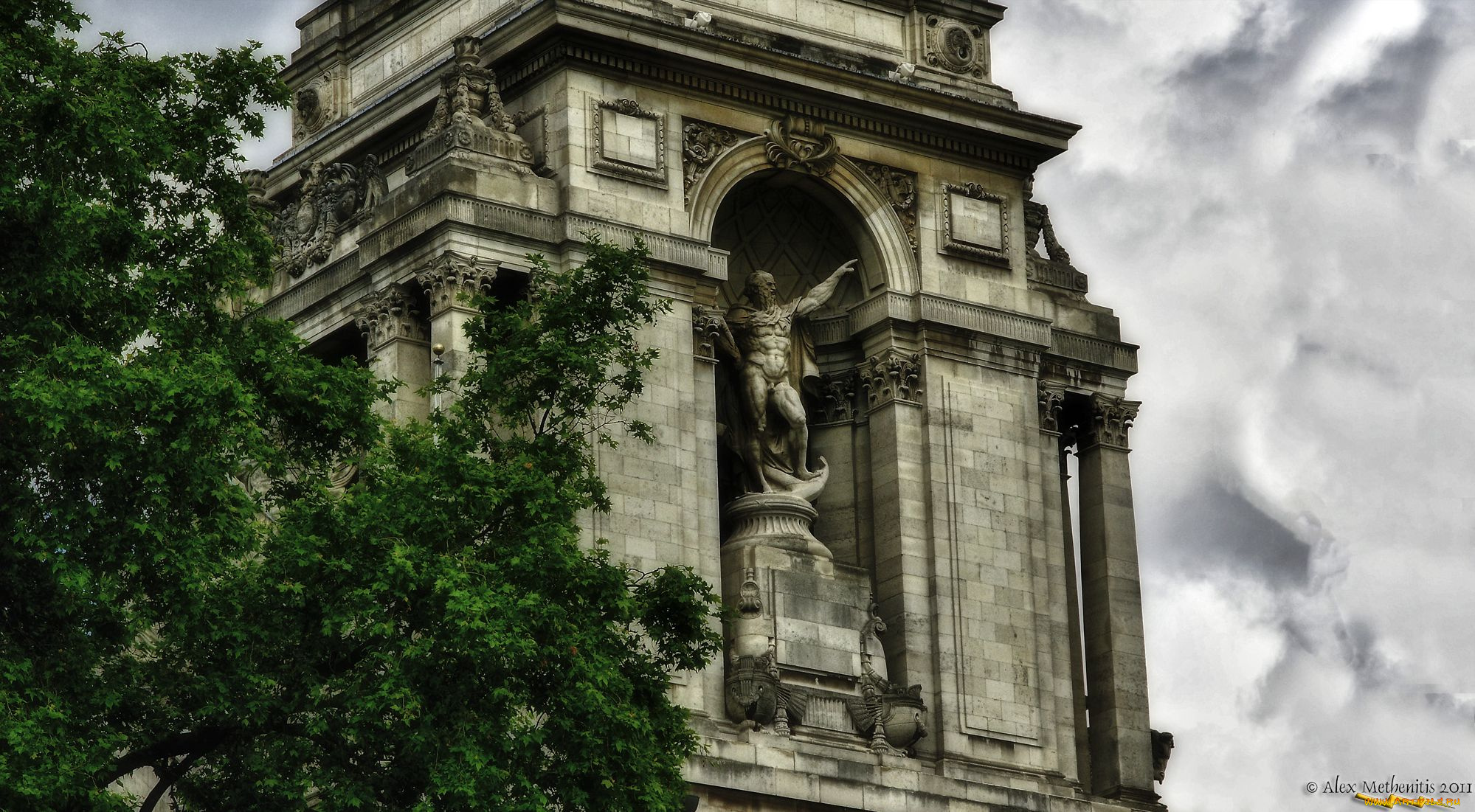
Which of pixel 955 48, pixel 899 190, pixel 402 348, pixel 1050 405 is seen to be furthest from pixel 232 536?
pixel 955 48

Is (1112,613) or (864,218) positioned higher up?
→ (864,218)

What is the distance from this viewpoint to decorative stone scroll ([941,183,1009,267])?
56719 millimetres

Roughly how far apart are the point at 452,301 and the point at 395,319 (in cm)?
150

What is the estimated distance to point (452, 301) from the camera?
51969 millimetres

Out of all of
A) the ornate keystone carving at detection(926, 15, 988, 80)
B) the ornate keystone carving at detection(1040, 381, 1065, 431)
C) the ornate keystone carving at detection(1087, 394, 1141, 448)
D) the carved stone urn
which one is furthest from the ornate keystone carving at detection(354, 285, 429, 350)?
the ornate keystone carving at detection(1087, 394, 1141, 448)

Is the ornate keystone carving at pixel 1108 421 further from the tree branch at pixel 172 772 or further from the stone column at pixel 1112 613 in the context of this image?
the tree branch at pixel 172 772

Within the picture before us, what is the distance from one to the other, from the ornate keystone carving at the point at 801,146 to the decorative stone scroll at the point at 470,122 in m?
3.89

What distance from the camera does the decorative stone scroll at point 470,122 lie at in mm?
53125

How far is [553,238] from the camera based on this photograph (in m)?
52.8

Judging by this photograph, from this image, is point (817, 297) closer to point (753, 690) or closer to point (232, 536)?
point (753, 690)

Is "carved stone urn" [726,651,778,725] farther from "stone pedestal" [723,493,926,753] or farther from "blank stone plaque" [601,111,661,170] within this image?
"blank stone plaque" [601,111,661,170]

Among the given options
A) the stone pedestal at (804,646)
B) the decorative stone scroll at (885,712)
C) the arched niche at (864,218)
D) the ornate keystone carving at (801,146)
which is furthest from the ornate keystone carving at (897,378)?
the decorative stone scroll at (885,712)

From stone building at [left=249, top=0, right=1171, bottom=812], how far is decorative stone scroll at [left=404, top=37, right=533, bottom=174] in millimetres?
50

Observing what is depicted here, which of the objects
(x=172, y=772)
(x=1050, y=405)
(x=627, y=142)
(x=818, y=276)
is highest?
(x=627, y=142)
